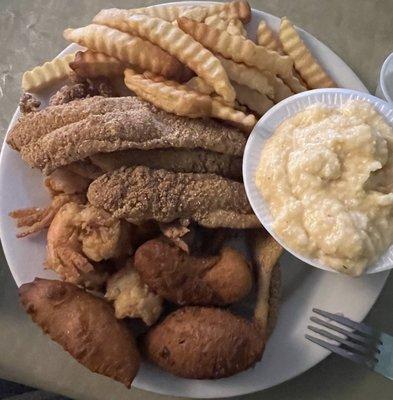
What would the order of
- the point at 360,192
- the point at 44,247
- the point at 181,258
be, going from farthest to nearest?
the point at 44,247, the point at 181,258, the point at 360,192

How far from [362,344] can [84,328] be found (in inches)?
26.9

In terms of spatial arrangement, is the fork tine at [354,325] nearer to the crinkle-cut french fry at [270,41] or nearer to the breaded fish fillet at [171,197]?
the breaded fish fillet at [171,197]

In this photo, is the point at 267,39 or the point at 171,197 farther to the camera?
the point at 267,39

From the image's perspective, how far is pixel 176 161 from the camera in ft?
4.83

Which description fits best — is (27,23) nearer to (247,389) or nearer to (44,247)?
(44,247)

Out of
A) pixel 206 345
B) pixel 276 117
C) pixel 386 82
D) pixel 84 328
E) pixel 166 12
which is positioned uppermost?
pixel 166 12

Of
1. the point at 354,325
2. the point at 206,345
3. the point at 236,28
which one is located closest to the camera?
the point at 206,345

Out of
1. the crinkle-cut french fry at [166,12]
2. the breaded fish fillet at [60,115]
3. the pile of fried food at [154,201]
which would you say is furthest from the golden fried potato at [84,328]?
the crinkle-cut french fry at [166,12]

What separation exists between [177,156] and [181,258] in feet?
0.85

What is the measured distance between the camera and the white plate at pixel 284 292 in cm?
146

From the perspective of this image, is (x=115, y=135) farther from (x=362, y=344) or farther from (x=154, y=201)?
(x=362, y=344)

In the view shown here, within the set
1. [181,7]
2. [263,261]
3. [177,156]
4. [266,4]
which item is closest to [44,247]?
[177,156]

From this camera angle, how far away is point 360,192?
1.28 meters

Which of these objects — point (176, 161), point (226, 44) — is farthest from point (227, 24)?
point (176, 161)
